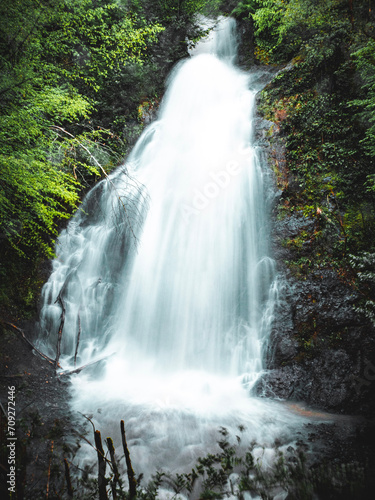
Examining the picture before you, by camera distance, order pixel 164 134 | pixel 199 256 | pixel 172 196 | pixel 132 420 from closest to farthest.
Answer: pixel 132 420 → pixel 199 256 → pixel 172 196 → pixel 164 134

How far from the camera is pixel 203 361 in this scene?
580cm

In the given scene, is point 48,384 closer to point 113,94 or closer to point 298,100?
point 298,100

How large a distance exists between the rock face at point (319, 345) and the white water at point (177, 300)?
1.11 feet

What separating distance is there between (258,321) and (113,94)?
10053mm

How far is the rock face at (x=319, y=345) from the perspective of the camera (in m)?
4.50

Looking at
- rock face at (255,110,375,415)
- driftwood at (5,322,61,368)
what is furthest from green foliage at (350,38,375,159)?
driftwood at (5,322,61,368)

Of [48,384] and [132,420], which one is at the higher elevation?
[48,384]

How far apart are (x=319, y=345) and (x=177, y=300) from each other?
3.26 metres

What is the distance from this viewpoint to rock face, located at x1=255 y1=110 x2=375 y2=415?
4.50 m

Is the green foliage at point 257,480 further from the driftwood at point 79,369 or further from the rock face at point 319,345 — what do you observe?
the driftwood at point 79,369

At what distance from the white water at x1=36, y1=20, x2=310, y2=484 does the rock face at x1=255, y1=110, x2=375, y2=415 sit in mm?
339

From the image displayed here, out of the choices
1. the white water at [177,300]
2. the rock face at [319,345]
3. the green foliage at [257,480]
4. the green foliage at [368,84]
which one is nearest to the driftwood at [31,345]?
the white water at [177,300]

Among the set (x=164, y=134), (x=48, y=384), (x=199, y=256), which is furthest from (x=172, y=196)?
(x=48, y=384)

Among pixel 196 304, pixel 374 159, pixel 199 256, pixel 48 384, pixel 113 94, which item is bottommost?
pixel 48 384
